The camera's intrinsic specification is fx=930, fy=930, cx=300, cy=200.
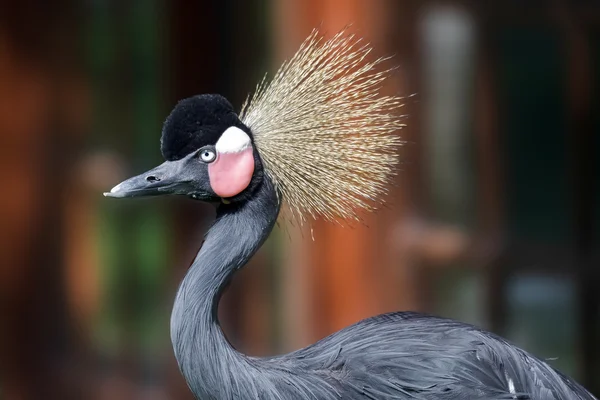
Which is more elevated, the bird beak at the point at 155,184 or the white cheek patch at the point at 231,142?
the white cheek patch at the point at 231,142

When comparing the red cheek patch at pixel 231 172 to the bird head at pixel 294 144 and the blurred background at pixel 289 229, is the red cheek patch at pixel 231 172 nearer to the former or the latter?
the bird head at pixel 294 144

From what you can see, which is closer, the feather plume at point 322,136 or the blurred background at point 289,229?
the feather plume at point 322,136

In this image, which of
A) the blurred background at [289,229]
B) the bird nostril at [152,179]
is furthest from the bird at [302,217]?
the blurred background at [289,229]

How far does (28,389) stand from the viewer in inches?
97.0

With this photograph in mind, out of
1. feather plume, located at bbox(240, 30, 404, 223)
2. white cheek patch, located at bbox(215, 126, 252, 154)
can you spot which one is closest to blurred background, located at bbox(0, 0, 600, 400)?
feather plume, located at bbox(240, 30, 404, 223)

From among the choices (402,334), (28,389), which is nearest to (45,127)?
(28,389)

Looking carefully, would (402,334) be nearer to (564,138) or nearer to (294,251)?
(294,251)

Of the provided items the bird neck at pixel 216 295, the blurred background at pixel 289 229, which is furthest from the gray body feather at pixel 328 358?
the blurred background at pixel 289 229

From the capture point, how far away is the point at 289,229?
238cm

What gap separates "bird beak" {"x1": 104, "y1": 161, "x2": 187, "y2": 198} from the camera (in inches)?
44.4

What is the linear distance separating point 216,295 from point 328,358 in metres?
0.17

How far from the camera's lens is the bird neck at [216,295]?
111cm

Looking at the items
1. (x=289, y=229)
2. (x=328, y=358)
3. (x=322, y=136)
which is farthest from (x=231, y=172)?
(x=289, y=229)

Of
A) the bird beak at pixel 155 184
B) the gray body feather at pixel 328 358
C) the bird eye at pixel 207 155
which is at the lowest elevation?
the gray body feather at pixel 328 358
